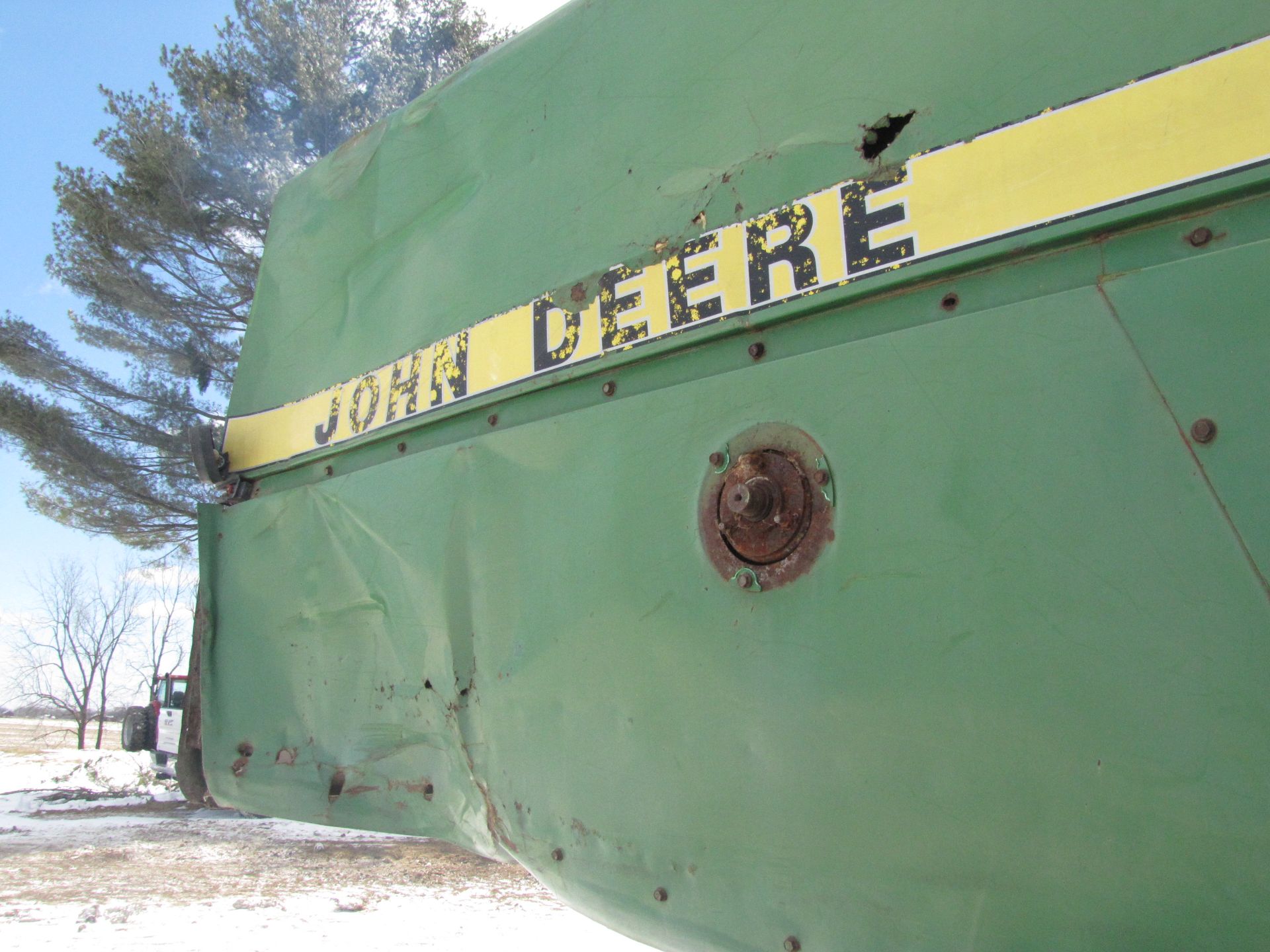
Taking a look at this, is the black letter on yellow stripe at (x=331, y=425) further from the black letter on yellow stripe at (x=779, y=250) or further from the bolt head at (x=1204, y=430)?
the bolt head at (x=1204, y=430)

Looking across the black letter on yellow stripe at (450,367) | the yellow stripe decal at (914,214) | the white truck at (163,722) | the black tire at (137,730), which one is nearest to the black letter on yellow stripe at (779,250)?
the yellow stripe decal at (914,214)

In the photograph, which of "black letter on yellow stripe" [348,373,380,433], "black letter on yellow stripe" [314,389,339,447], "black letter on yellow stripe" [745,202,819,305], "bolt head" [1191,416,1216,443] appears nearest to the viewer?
"bolt head" [1191,416,1216,443]

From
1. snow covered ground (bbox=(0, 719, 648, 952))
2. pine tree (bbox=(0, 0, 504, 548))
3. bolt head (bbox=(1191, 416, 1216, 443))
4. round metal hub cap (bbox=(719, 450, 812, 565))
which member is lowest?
snow covered ground (bbox=(0, 719, 648, 952))

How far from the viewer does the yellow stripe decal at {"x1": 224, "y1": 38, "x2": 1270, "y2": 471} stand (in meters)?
0.99

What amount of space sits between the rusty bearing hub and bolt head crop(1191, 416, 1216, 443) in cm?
43

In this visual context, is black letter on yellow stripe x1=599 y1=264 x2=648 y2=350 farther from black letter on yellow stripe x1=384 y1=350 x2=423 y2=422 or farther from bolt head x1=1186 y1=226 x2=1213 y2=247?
bolt head x1=1186 y1=226 x2=1213 y2=247

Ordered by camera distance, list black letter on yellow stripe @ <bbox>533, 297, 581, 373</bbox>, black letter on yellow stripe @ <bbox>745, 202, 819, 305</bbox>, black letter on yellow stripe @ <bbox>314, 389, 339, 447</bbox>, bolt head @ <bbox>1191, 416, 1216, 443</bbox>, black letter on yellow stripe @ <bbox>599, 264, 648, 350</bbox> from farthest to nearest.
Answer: black letter on yellow stripe @ <bbox>314, 389, 339, 447</bbox> → black letter on yellow stripe @ <bbox>533, 297, 581, 373</bbox> → black letter on yellow stripe @ <bbox>599, 264, 648, 350</bbox> → black letter on yellow stripe @ <bbox>745, 202, 819, 305</bbox> → bolt head @ <bbox>1191, 416, 1216, 443</bbox>

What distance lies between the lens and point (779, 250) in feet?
4.43

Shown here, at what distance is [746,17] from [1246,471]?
1.07 m

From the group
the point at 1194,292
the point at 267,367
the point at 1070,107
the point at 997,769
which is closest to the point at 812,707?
the point at 997,769

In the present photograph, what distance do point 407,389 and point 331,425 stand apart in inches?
12.5

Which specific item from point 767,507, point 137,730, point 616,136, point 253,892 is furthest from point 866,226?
point 137,730

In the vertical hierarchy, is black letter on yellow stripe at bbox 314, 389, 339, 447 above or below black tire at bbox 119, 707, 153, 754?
below

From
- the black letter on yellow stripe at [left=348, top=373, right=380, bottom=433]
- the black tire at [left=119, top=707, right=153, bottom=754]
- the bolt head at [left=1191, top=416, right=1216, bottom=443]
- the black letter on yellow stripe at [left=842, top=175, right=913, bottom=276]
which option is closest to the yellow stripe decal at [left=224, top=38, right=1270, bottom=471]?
the black letter on yellow stripe at [left=842, top=175, right=913, bottom=276]
